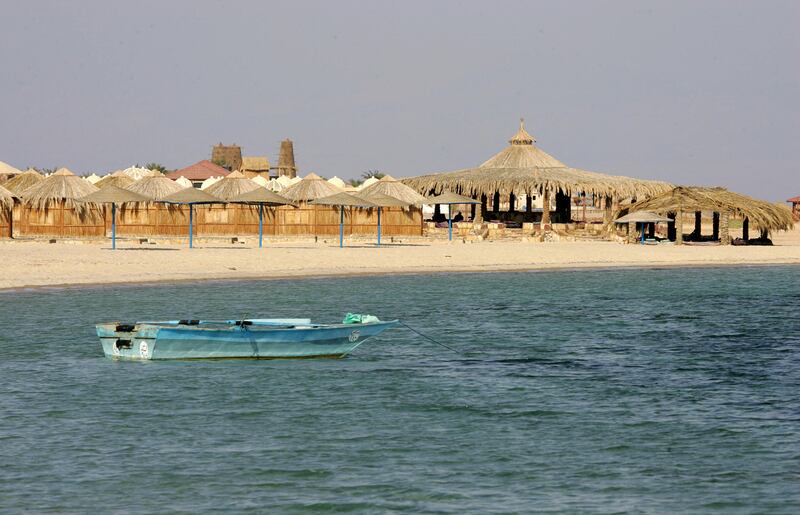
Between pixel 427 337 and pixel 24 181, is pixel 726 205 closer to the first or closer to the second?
pixel 427 337

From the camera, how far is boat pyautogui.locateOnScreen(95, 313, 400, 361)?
18.8 metres

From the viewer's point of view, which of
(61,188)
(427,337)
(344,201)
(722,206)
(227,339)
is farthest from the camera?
(722,206)

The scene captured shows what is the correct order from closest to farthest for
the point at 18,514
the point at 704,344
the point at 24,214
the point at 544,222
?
the point at 18,514
the point at 704,344
the point at 24,214
the point at 544,222

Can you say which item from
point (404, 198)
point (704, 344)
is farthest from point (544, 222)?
point (704, 344)

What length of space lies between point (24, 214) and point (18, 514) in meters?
43.1

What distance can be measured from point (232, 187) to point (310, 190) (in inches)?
133

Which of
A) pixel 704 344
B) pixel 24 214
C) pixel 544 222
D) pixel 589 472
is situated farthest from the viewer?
pixel 544 222

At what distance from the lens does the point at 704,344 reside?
76.7 feet

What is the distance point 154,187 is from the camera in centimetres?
5262

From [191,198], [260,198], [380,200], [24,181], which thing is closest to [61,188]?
[191,198]

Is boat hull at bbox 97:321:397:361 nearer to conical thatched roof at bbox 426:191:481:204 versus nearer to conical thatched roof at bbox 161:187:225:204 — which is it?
conical thatched roof at bbox 161:187:225:204

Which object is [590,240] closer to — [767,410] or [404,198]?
[404,198]

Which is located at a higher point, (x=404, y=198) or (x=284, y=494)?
(x=404, y=198)

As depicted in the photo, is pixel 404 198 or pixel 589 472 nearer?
pixel 589 472
